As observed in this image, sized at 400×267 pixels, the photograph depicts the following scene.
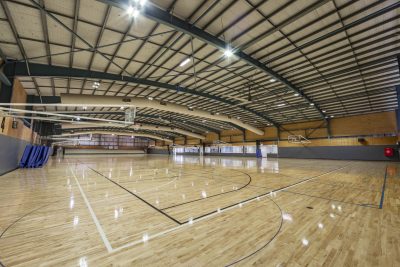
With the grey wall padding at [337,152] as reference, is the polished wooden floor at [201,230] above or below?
below

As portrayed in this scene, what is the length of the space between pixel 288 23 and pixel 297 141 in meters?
23.9

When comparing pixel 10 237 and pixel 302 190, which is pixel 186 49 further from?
pixel 10 237

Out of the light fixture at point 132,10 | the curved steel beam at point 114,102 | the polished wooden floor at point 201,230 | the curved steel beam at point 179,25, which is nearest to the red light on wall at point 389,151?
the polished wooden floor at point 201,230

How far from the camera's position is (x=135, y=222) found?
4051mm

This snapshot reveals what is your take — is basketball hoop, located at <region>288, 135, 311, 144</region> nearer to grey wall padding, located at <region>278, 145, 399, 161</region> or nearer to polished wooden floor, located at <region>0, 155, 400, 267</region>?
grey wall padding, located at <region>278, 145, 399, 161</region>

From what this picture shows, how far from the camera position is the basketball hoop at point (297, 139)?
26.7 metres

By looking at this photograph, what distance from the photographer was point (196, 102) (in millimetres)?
20188

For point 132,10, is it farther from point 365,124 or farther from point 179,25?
point 365,124

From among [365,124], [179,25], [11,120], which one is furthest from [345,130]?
[11,120]

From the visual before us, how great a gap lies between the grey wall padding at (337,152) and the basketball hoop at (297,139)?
3.73 feet

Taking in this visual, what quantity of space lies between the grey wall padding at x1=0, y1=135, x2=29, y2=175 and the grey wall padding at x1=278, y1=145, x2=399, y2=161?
3297 cm

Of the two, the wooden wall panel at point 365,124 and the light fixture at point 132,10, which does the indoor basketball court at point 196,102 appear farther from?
the wooden wall panel at point 365,124

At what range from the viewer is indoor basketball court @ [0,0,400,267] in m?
3.03

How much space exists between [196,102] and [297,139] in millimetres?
18747
